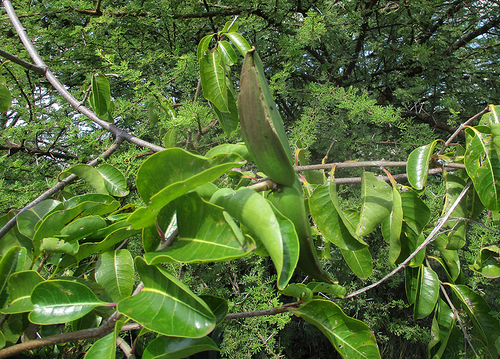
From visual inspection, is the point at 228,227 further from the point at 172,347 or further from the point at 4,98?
the point at 4,98

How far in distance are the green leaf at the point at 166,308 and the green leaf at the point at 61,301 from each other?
0.11m

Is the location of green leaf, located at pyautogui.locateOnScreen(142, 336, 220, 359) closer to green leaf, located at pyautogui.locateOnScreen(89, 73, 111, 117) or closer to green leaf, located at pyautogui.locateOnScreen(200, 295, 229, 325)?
green leaf, located at pyautogui.locateOnScreen(200, 295, 229, 325)

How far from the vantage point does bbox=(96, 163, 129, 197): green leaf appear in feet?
2.65

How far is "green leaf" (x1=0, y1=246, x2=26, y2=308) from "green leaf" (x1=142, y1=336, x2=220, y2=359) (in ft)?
1.08

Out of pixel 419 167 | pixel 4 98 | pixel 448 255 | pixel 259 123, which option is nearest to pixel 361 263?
pixel 419 167

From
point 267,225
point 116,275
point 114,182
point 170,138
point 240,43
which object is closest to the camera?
point 267,225

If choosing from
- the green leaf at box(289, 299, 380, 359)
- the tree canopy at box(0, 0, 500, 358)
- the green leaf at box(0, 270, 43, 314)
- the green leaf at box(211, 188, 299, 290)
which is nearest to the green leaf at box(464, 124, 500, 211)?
the tree canopy at box(0, 0, 500, 358)

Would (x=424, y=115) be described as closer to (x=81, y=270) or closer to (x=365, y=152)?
(x=365, y=152)

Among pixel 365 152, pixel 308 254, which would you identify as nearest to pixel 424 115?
pixel 365 152

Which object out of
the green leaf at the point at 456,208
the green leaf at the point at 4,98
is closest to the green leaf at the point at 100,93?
the green leaf at the point at 4,98

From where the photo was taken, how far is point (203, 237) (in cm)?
41

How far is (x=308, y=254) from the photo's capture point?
51 cm

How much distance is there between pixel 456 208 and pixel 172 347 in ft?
2.52

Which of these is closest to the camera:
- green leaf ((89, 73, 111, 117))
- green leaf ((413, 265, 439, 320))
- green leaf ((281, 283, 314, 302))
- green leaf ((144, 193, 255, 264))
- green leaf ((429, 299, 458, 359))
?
green leaf ((144, 193, 255, 264))
